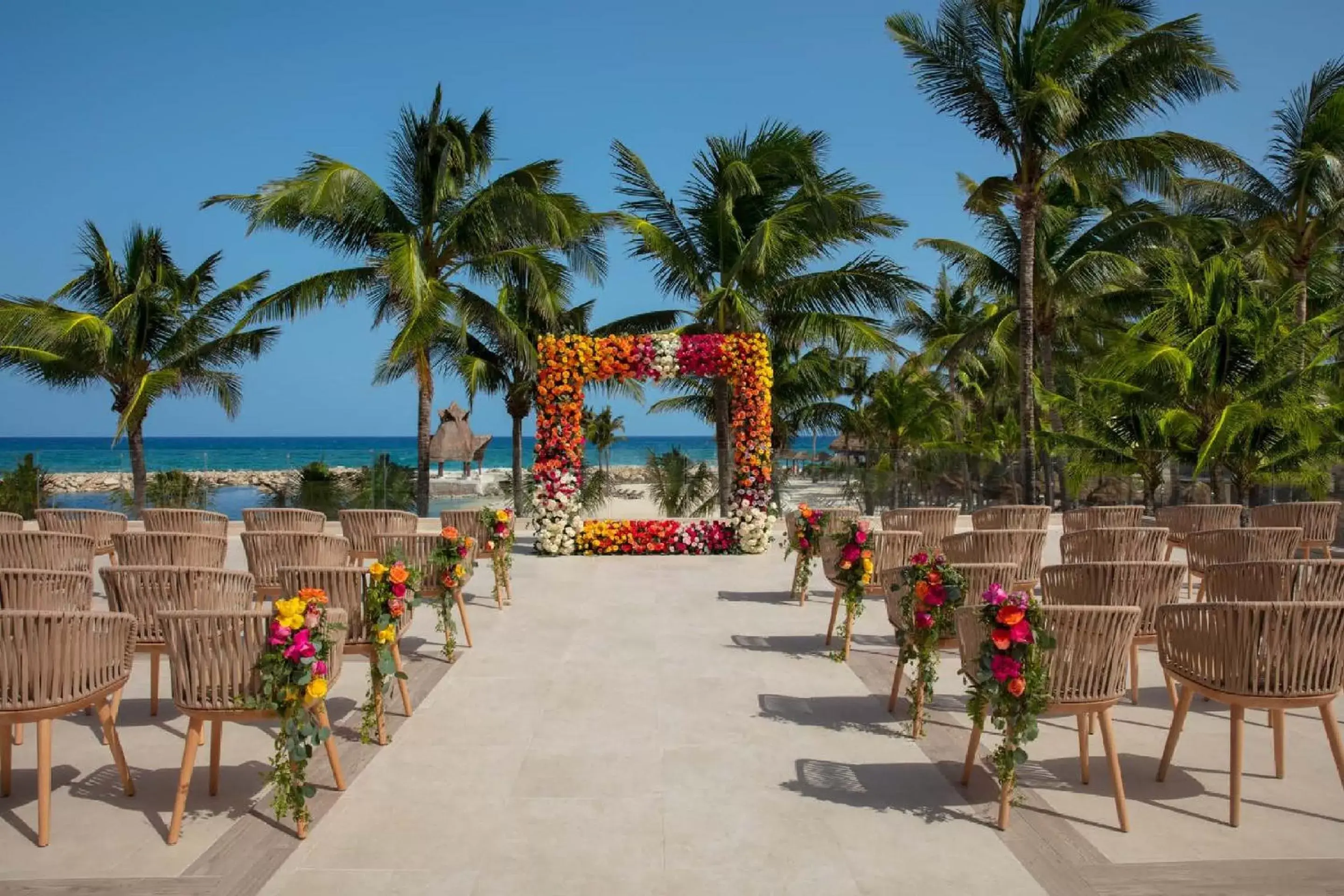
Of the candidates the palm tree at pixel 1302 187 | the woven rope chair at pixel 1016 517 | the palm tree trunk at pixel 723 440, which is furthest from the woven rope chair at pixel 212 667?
the palm tree at pixel 1302 187

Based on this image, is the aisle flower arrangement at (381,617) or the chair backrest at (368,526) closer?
the aisle flower arrangement at (381,617)

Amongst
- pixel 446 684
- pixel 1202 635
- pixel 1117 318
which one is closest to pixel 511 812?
pixel 446 684

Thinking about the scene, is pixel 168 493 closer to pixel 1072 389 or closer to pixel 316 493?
pixel 316 493

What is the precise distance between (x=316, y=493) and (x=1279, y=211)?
1792cm

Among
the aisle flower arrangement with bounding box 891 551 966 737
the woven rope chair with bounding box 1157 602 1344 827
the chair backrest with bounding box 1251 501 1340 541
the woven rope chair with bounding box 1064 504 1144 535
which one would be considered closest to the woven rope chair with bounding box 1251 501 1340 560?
the chair backrest with bounding box 1251 501 1340 541

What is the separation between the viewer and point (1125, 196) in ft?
72.0

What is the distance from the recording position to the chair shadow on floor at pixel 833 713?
5246 millimetres

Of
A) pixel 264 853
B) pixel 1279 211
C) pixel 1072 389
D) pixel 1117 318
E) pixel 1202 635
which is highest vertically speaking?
pixel 1279 211

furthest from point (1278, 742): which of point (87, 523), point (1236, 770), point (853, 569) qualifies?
point (87, 523)

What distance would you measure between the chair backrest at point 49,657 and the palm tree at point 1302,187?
18462mm

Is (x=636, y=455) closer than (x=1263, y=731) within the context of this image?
No

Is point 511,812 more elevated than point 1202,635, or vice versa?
point 1202,635

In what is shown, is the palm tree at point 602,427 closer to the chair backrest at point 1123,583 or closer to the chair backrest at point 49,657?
the chair backrest at point 1123,583

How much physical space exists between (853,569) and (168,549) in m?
4.46
